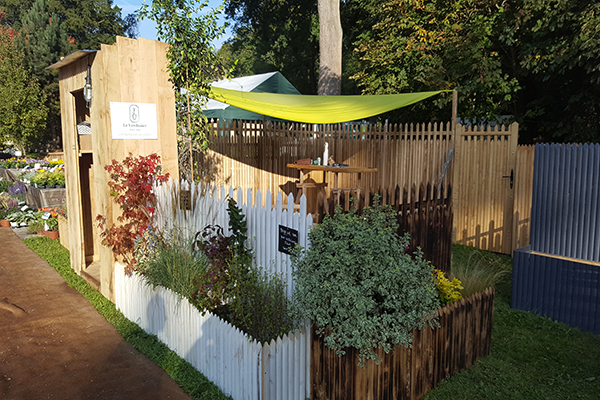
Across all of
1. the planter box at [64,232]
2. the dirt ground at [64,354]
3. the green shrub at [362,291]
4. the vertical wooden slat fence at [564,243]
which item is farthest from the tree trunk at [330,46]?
the green shrub at [362,291]

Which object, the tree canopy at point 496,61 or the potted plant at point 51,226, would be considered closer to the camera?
the potted plant at point 51,226

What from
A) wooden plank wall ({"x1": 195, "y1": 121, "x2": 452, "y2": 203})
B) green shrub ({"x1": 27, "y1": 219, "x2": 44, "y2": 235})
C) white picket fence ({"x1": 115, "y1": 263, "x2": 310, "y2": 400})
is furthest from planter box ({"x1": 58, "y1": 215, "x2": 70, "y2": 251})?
white picket fence ({"x1": 115, "y1": 263, "x2": 310, "y2": 400})

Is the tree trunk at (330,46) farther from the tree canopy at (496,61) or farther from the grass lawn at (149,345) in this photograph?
the grass lawn at (149,345)

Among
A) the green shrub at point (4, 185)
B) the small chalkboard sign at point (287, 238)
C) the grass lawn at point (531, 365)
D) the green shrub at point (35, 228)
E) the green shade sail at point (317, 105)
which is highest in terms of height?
the green shade sail at point (317, 105)

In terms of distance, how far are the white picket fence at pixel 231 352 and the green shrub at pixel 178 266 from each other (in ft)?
0.33

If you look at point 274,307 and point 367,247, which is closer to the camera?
point 367,247

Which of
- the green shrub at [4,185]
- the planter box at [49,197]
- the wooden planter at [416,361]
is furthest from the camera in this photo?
the green shrub at [4,185]

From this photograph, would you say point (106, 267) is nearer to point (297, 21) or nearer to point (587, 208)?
point (587, 208)

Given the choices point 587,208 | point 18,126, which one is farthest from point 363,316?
point 18,126

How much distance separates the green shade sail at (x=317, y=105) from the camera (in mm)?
7098

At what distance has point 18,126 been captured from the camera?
2288 centimetres

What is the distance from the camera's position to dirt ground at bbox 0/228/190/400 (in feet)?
11.8

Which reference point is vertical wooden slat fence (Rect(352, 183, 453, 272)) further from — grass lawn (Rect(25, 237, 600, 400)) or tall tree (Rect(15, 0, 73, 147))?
tall tree (Rect(15, 0, 73, 147))

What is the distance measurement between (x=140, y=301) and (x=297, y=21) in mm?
24253
